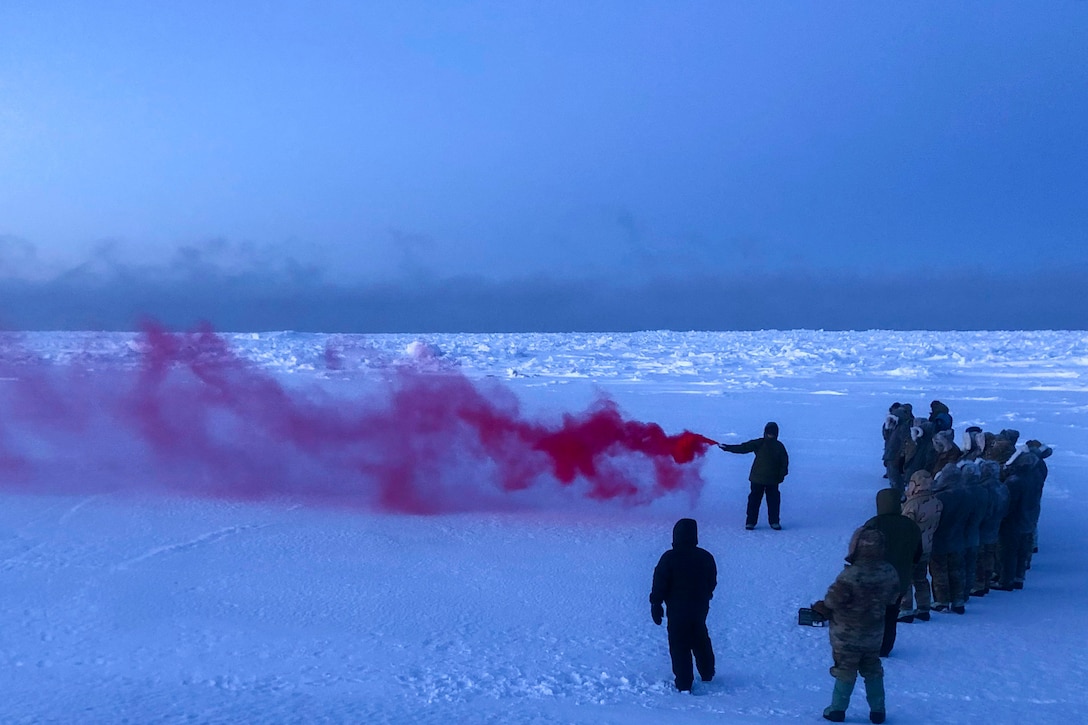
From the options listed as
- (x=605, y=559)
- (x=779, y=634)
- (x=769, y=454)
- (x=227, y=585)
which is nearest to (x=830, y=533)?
(x=769, y=454)

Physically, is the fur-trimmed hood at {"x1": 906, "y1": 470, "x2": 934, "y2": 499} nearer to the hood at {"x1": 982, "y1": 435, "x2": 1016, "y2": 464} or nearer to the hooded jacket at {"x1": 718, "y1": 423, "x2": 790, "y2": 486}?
the hood at {"x1": 982, "y1": 435, "x2": 1016, "y2": 464}

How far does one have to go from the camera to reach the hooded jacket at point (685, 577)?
21.8 ft

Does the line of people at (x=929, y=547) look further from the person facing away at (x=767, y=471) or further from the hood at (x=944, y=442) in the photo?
the person facing away at (x=767, y=471)

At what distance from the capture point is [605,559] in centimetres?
1057

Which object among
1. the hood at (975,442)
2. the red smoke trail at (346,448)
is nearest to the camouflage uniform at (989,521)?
the hood at (975,442)

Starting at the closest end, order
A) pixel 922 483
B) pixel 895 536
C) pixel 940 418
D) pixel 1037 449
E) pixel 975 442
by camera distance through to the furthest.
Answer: pixel 895 536
pixel 922 483
pixel 1037 449
pixel 975 442
pixel 940 418

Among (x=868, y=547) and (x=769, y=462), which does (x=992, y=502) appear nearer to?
(x=769, y=462)

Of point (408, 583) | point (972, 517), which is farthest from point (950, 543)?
point (408, 583)

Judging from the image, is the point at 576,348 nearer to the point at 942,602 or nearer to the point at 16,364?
the point at 16,364

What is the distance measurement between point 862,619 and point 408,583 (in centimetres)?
501

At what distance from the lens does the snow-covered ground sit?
659 centimetres

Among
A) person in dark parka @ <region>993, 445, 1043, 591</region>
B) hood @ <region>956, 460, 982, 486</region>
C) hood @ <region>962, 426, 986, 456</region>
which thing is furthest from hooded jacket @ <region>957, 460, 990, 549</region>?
hood @ <region>962, 426, 986, 456</region>

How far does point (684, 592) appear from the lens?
667 cm

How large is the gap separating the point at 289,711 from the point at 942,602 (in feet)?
19.1
